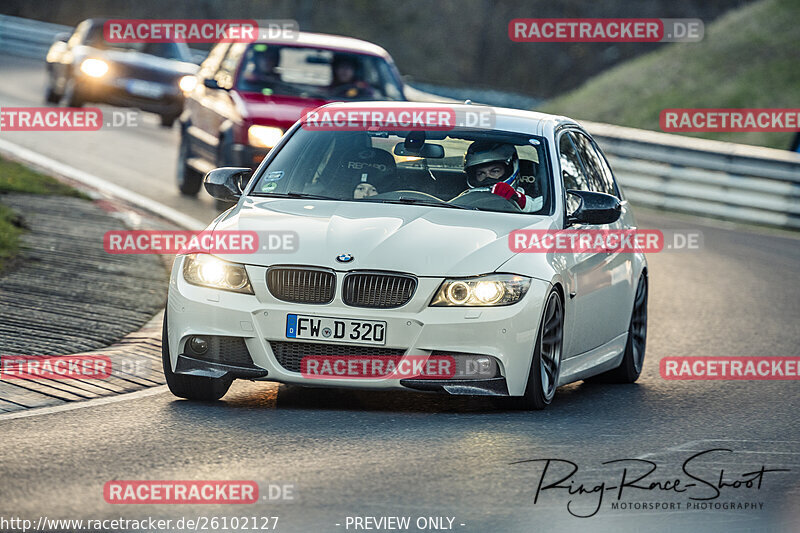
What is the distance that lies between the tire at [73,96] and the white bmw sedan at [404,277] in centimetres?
1788

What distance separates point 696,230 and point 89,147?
28.0 feet

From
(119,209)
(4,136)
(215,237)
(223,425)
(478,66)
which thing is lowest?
(478,66)

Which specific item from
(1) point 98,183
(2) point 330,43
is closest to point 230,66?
(2) point 330,43

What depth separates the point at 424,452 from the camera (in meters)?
6.93

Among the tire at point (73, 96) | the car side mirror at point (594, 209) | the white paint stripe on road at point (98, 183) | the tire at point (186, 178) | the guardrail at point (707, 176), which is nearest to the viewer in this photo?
the car side mirror at point (594, 209)

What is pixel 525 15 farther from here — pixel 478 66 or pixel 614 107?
pixel 614 107

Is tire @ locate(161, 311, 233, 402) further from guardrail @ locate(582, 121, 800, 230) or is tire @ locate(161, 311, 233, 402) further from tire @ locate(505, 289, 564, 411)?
guardrail @ locate(582, 121, 800, 230)

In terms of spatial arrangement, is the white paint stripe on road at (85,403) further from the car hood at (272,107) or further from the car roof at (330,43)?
the car roof at (330,43)

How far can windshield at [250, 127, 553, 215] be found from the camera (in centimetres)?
875

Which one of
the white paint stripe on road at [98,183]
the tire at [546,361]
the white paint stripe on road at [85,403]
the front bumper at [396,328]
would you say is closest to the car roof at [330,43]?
the white paint stripe on road at [98,183]

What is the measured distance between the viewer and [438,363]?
25.2ft

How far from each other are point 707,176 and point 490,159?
50.8 feet

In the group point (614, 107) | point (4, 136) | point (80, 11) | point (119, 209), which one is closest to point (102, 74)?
point (4, 136)

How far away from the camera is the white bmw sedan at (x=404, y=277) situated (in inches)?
301
